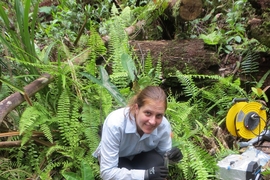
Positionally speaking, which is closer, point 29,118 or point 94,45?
point 29,118

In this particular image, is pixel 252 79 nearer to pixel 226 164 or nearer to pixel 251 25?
pixel 251 25

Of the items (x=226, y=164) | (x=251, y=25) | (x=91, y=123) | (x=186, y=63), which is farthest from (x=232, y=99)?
(x=91, y=123)

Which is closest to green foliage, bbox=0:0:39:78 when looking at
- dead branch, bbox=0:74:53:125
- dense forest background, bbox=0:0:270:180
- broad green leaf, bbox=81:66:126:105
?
dense forest background, bbox=0:0:270:180

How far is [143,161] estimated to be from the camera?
8.48 ft

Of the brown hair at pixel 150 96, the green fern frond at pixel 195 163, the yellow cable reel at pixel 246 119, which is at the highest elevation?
the brown hair at pixel 150 96

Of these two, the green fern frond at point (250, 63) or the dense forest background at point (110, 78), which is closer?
the dense forest background at point (110, 78)

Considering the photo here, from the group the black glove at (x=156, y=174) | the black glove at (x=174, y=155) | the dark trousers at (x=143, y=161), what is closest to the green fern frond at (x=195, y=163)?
the black glove at (x=174, y=155)

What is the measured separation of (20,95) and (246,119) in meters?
2.08

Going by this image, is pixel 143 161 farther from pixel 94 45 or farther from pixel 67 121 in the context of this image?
pixel 94 45

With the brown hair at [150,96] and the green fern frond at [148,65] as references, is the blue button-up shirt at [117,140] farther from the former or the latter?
the green fern frond at [148,65]

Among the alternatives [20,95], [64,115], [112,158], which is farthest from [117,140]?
[20,95]

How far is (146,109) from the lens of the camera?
2.18 metres

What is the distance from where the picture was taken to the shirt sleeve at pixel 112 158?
90.4 inches

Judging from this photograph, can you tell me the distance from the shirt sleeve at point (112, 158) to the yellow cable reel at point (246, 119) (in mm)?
1390
